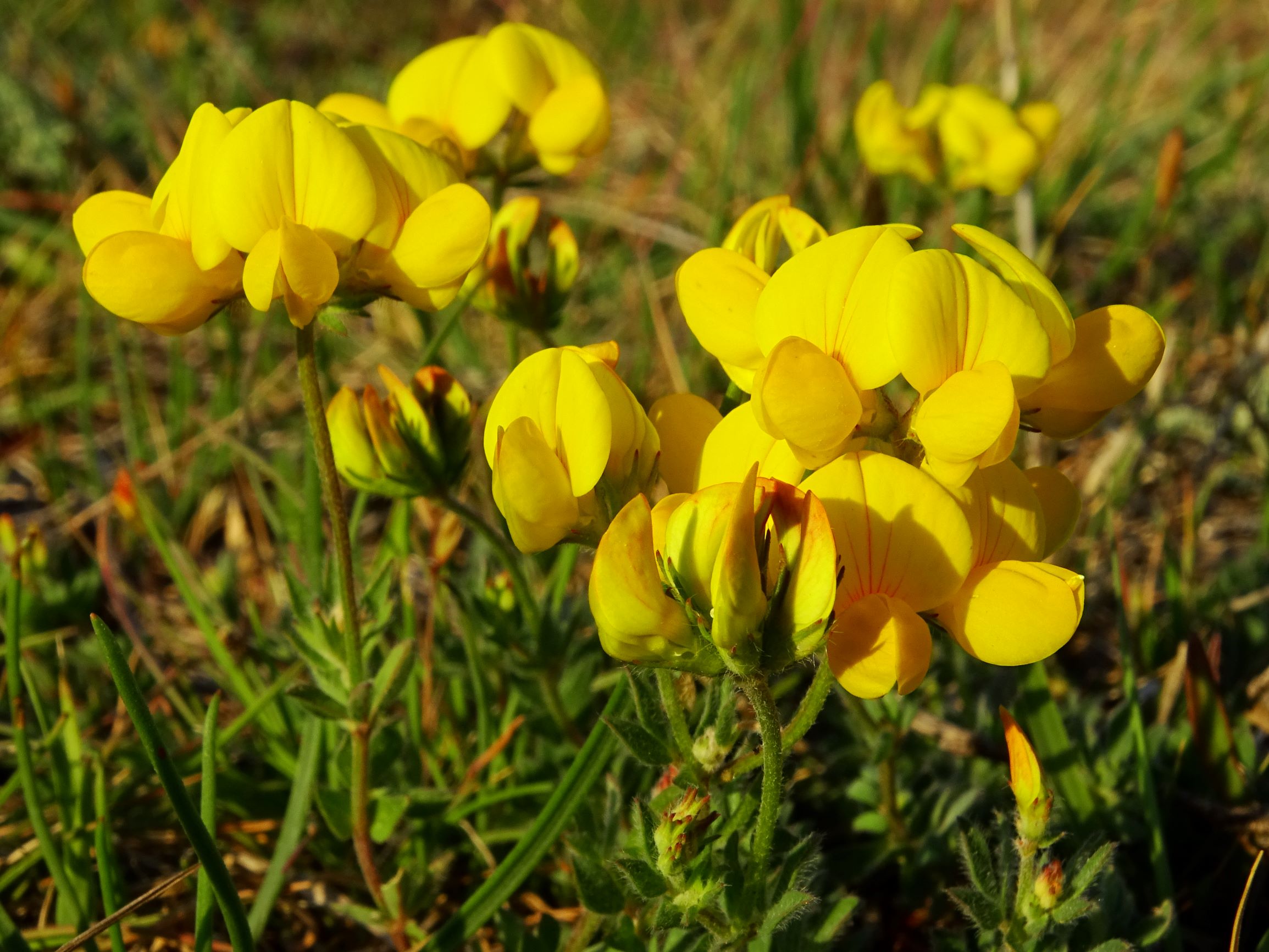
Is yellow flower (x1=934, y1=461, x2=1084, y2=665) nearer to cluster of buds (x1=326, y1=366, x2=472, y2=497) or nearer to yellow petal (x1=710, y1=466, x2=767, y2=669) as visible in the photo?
yellow petal (x1=710, y1=466, x2=767, y2=669)

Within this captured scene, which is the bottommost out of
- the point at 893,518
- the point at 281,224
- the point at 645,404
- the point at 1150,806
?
the point at 1150,806

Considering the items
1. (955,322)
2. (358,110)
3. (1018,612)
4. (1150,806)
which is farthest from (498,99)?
(1150,806)

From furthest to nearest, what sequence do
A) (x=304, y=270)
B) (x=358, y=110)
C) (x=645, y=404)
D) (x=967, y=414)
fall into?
(x=645, y=404) → (x=358, y=110) → (x=304, y=270) → (x=967, y=414)

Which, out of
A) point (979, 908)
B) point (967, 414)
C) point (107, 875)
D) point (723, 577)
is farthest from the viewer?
point (107, 875)

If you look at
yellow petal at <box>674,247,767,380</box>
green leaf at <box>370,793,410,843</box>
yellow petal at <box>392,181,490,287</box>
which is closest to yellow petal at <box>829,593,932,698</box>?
yellow petal at <box>674,247,767,380</box>

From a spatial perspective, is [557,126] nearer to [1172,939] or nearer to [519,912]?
[519,912]

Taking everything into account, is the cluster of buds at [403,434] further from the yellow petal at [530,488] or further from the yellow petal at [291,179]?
the yellow petal at [530,488]

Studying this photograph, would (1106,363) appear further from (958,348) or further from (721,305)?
(721,305)
